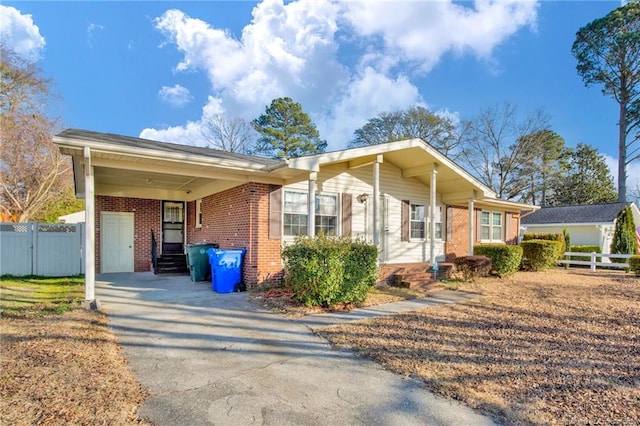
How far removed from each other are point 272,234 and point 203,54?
46.1 ft

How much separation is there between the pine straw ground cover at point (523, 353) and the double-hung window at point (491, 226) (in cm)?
681

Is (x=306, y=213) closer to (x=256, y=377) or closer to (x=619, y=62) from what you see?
(x=256, y=377)

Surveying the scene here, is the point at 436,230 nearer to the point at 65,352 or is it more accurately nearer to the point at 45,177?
the point at 65,352

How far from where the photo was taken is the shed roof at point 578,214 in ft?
64.3

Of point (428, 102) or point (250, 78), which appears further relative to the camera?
point (428, 102)

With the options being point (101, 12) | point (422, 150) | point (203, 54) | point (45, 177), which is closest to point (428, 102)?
point (203, 54)

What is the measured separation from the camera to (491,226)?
1512cm

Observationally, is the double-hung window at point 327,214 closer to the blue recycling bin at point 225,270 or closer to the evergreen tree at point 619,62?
the blue recycling bin at point 225,270

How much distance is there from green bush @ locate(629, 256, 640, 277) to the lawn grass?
17591 millimetres

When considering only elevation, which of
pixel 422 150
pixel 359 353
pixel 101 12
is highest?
pixel 101 12

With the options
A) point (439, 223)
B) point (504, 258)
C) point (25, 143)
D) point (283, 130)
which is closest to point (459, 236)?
point (439, 223)

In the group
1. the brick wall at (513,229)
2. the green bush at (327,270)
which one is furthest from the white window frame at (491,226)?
the green bush at (327,270)

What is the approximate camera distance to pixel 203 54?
59.8 feet

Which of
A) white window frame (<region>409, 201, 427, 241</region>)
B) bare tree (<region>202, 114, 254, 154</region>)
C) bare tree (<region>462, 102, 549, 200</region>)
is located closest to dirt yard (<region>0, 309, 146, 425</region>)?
white window frame (<region>409, 201, 427, 241</region>)
